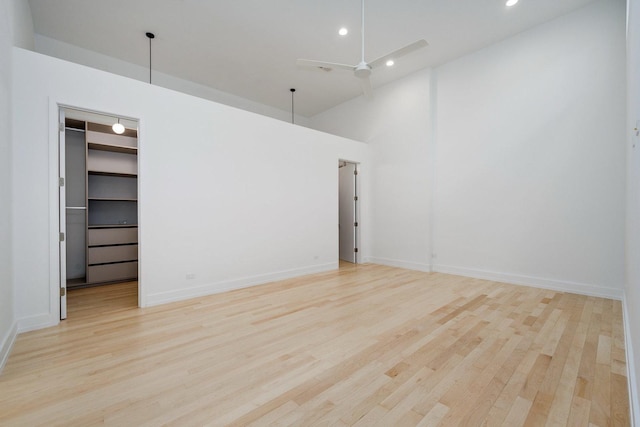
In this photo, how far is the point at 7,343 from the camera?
226cm

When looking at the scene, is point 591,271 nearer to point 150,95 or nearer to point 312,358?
point 312,358

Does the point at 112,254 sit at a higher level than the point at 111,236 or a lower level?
lower

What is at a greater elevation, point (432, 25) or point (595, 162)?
point (432, 25)

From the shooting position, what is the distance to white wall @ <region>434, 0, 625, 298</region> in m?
3.73

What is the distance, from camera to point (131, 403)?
168 centimetres

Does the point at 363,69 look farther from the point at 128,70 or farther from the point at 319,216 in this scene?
the point at 128,70

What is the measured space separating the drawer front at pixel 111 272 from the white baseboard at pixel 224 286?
1.88 m

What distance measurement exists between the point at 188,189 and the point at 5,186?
169cm

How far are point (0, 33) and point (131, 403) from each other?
3.13 meters

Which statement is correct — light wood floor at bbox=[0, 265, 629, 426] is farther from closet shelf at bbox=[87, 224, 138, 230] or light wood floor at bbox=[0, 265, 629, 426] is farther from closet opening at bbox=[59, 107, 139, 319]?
closet shelf at bbox=[87, 224, 138, 230]

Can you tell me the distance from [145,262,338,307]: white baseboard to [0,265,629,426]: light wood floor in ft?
0.97

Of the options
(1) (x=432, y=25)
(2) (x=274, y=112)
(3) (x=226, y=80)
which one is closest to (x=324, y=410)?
(1) (x=432, y=25)

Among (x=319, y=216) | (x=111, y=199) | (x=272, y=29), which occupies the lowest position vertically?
(x=319, y=216)

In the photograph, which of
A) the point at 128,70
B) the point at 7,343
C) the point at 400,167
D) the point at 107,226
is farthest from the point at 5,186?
the point at 400,167
